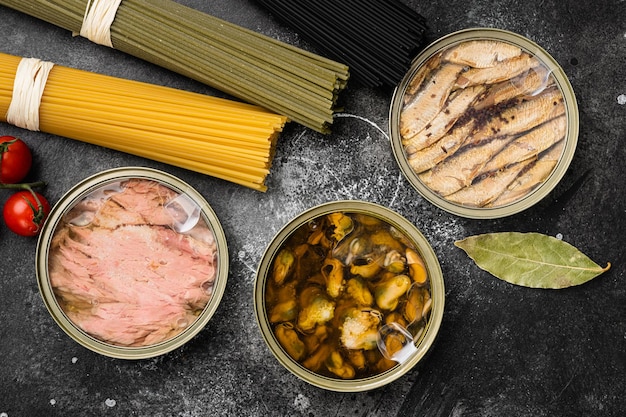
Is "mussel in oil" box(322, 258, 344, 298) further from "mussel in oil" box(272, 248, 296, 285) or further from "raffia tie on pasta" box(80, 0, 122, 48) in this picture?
"raffia tie on pasta" box(80, 0, 122, 48)

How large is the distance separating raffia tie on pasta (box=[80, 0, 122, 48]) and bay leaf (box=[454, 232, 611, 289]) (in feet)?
4.66

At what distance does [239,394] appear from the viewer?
2.12 metres

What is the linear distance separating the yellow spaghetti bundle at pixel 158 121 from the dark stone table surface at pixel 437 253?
0.41ft

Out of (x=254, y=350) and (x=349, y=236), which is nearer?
(x=349, y=236)

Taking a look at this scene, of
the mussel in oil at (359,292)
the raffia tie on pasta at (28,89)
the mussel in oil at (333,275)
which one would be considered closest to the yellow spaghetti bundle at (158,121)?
the raffia tie on pasta at (28,89)

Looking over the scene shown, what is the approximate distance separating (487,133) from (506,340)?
75 centimetres

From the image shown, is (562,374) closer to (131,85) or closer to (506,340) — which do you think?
(506,340)

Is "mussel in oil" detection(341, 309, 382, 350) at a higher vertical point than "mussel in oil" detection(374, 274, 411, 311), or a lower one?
lower

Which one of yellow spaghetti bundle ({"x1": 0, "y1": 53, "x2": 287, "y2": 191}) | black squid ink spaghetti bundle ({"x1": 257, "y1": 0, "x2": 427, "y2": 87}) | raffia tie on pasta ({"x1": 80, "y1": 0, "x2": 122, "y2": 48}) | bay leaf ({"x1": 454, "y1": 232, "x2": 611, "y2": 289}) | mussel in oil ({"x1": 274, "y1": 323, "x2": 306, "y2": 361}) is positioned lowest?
mussel in oil ({"x1": 274, "y1": 323, "x2": 306, "y2": 361})

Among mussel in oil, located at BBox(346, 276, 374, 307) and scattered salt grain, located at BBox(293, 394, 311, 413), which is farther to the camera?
scattered salt grain, located at BBox(293, 394, 311, 413)

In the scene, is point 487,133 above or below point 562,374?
above

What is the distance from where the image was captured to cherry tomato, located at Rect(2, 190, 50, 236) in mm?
1955

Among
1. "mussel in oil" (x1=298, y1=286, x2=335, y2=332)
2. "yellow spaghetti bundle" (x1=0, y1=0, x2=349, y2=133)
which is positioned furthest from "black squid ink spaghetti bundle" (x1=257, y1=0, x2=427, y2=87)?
"mussel in oil" (x1=298, y1=286, x2=335, y2=332)

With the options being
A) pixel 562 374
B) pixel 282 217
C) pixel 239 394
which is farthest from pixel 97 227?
pixel 562 374
